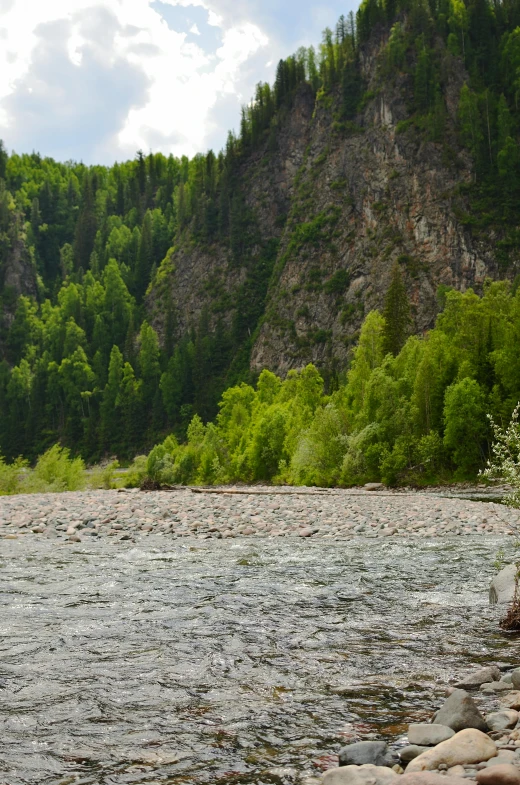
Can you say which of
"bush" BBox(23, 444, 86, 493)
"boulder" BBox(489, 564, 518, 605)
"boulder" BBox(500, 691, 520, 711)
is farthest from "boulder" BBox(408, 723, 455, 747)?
"bush" BBox(23, 444, 86, 493)

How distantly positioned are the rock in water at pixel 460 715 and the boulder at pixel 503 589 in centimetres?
643

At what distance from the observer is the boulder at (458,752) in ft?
19.0

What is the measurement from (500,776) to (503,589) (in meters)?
8.31

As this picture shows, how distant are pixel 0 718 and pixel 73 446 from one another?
18234 cm

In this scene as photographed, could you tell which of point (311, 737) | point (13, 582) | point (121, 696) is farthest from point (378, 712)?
point (13, 582)

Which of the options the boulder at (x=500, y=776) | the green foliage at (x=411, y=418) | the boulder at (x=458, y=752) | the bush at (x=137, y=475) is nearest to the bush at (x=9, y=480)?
the bush at (x=137, y=475)

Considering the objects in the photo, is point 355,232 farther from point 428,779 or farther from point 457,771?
point 428,779

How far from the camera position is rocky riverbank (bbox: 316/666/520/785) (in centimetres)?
536

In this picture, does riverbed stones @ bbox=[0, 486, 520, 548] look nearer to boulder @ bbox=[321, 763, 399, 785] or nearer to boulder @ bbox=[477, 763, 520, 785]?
boulder @ bbox=[321, 763, 399, 785]

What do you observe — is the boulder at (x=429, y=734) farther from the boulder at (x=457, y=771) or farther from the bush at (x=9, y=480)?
the bush at (x=9, y=480)

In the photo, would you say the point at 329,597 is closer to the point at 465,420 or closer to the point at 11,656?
the point at 11,656

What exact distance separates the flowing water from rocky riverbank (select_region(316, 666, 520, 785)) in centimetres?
48

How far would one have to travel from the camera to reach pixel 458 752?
5.90 meters

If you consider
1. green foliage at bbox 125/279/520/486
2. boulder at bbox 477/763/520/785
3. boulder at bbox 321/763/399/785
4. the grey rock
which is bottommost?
the grey rock
